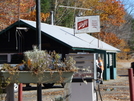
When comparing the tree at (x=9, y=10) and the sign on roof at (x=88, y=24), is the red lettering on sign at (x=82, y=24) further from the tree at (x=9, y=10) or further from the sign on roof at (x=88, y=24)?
the tree at (x=9, y=10)

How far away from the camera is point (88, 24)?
75.3 feet

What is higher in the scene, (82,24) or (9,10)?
(9,10)

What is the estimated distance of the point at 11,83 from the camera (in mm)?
7371

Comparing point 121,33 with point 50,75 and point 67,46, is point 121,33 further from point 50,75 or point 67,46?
point 50,75

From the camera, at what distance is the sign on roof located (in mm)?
22883

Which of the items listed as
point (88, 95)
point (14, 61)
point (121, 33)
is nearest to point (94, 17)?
point (14, 61)

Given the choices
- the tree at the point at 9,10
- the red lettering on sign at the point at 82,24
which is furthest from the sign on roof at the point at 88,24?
the tree at the point at 9,10

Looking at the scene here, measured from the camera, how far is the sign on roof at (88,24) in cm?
2288

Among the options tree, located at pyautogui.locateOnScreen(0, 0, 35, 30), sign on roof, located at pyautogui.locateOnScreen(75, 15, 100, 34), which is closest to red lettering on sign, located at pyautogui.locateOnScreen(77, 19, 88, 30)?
sign on roof, located at pyautogui.locateOnScreen(75, 15, 100, 34)

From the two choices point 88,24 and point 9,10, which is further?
point 9,10

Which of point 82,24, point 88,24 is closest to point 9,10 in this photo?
point 82,24

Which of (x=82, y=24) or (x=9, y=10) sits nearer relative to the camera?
(x=82, y=24)

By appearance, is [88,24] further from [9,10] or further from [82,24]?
[9,10]

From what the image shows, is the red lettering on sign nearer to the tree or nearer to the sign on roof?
the sign on roof
